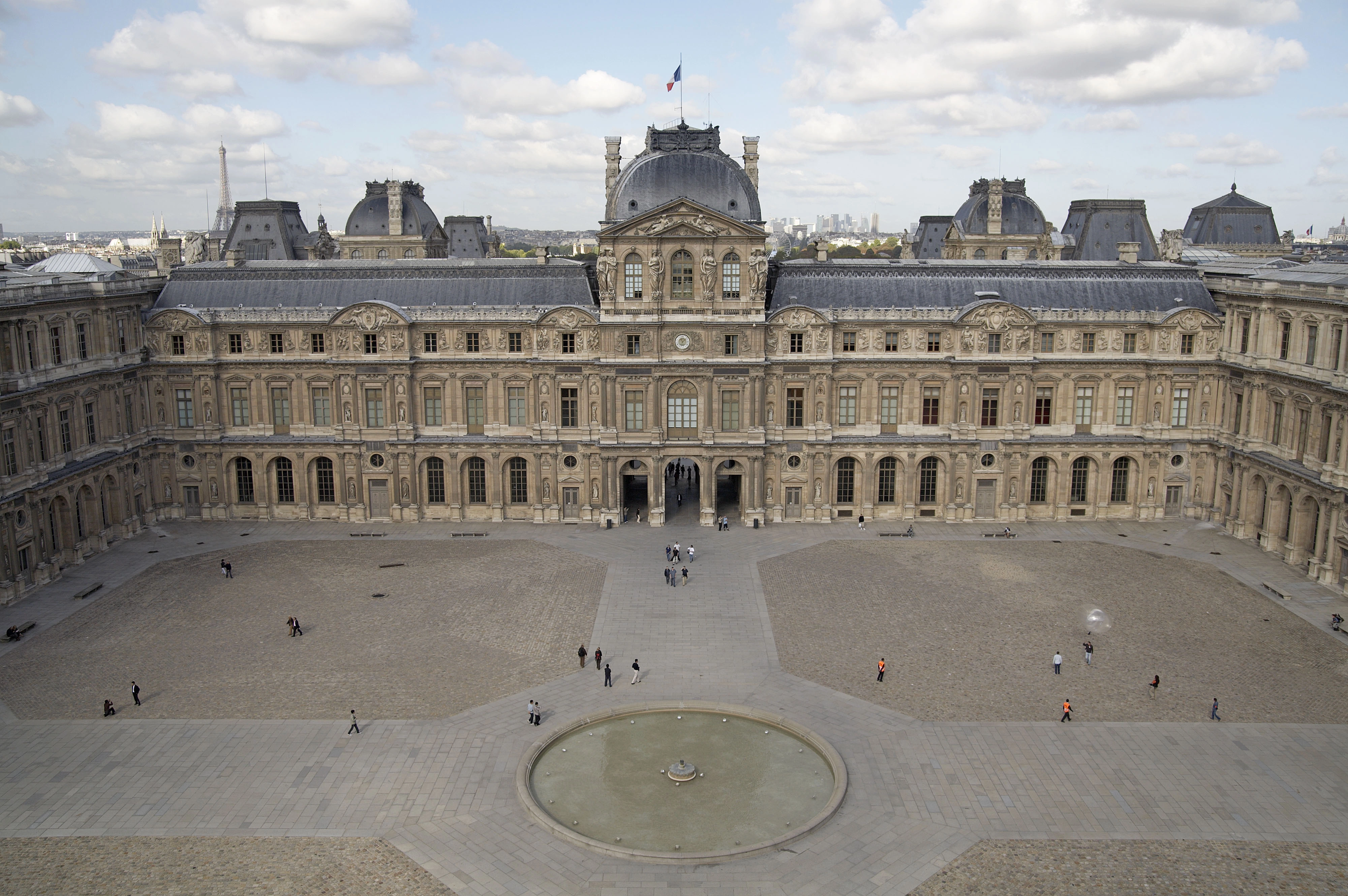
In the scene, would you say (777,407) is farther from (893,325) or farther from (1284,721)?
(1284,721)

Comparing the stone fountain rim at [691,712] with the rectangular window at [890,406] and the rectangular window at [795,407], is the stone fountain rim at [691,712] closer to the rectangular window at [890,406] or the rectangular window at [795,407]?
the rectangular window at [795,407]

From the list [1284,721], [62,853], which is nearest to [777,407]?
[1284,721]

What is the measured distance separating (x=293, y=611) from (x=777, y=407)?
34142mm

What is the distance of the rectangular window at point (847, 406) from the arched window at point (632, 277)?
51.1 ft

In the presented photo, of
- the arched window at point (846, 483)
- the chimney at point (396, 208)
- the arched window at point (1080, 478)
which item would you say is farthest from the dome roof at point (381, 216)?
the arched window at point (1080, 478)

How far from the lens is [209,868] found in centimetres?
3419

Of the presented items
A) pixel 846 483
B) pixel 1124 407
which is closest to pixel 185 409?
pixel 846 483

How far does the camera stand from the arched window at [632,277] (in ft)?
234

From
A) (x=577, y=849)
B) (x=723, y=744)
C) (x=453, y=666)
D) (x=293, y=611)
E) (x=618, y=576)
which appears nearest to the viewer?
(x=577, y=849)

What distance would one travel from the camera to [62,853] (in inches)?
1383

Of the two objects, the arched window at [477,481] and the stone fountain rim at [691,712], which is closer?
the stone fountain rim at [691,712]

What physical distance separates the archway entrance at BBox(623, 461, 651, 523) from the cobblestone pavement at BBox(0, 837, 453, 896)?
1595 inches

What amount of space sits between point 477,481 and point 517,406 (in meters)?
6.29

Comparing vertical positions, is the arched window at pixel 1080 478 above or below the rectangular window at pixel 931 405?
below
